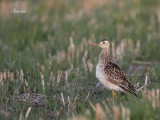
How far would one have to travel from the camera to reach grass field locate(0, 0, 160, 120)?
21.5 feet

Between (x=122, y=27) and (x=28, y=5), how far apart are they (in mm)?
4461

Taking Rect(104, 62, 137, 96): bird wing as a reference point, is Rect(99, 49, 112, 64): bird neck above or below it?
above

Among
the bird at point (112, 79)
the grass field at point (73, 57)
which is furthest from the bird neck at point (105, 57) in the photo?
the grass field at point (73, 57)

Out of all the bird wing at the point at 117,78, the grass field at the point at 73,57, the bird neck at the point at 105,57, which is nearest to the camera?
the grass field at the point at 73,57

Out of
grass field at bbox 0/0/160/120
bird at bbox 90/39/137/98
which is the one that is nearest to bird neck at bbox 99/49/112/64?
bird at bbox 90/39/137/98

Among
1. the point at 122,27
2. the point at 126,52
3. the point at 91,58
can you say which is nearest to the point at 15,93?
the point at 91,58

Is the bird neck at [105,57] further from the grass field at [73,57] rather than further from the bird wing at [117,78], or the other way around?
the grass field at [73,57]

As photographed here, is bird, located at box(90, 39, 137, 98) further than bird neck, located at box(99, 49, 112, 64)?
No

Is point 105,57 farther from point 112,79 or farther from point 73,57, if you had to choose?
point 73,57

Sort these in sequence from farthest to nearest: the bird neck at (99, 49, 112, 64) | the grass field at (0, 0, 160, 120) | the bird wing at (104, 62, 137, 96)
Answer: the bird neck at (99, 49, 112, 64)
the bird wing at (104, 62, 137, 96)
the grass field at (0, 0, 160, 120)

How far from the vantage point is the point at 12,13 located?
14.3 m

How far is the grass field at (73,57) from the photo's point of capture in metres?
6.55

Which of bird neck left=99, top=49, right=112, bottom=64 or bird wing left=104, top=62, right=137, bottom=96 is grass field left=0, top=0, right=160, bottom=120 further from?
bird neck left=99, top=49, right=112, bottom=64

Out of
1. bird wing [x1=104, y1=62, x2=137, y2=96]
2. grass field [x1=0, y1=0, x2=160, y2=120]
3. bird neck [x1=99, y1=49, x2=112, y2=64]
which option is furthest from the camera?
bird neck [x1=99, y1=49, x2=112, y2=64]
